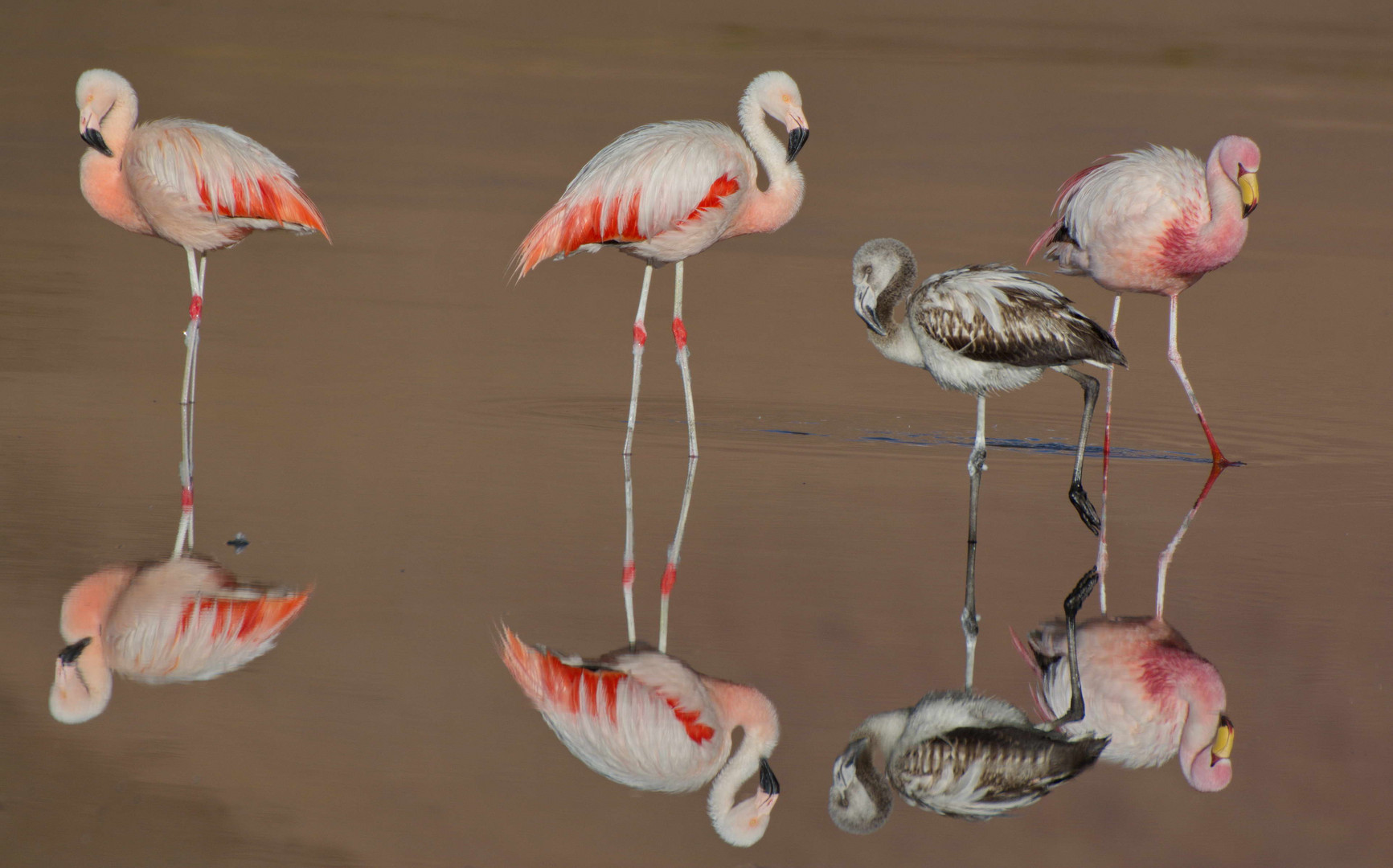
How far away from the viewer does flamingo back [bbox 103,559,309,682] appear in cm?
497

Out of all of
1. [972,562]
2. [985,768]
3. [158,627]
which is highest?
[972,562]

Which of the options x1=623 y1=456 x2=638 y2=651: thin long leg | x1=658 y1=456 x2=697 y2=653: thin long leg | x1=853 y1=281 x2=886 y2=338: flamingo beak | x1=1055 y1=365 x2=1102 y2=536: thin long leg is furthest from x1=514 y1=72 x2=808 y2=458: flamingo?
x1=1055 y1=365 x2=1102 y2=536: thin long leg

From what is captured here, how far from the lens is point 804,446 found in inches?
312

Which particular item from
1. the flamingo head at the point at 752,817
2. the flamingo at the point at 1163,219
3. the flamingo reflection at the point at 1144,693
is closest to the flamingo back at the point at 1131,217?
the flamingo at the point at 1163,219

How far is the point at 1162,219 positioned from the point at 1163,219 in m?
0.01

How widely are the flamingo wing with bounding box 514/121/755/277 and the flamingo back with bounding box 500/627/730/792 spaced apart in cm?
307

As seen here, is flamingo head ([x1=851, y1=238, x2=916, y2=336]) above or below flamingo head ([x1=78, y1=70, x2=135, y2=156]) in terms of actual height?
below

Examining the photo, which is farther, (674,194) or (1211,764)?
(674,194)

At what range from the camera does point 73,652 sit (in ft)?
16.3

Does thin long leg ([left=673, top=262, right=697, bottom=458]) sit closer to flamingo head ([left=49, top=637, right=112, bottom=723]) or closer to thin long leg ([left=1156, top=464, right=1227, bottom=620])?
thin long leg ([left=1156, top=464, right=1227, bottom=620])

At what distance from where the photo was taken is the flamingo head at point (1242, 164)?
8.39 metres

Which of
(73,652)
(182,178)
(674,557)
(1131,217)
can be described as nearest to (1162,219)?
(1131,217)

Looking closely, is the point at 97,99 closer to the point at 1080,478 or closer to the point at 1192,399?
the point at 1080,478

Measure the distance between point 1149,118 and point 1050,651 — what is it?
14.4 metres
